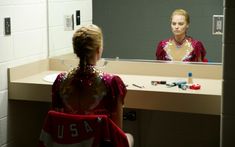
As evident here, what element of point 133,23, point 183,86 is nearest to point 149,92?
point 183,86

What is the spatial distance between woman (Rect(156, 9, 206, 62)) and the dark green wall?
0.11ft

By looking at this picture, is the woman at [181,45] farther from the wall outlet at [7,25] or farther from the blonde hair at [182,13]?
the wall outlet at [7,25]

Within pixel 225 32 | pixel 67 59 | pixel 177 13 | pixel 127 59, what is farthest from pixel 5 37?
pixel 225 32

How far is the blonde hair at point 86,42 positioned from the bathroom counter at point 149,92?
0.52m

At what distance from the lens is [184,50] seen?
3.11 meters

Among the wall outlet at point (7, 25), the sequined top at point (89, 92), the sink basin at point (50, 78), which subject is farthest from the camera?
the sink basin at point (50, 78)

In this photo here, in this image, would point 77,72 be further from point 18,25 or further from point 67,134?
point 18,25

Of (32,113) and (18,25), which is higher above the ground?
(18,25)

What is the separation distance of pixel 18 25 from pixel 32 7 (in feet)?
0.70

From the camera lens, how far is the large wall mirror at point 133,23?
121 inches

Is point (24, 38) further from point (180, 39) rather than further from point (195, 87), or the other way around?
point (195, 87)

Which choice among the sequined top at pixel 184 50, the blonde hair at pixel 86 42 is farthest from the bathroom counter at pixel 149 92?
the blonde hair at pixel 86 42

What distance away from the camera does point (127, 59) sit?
3.26 meters

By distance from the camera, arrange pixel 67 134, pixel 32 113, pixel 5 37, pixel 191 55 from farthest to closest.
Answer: pixel 32 113 → pixel 191 55 → pixel 5 37 → pixel 67 134
